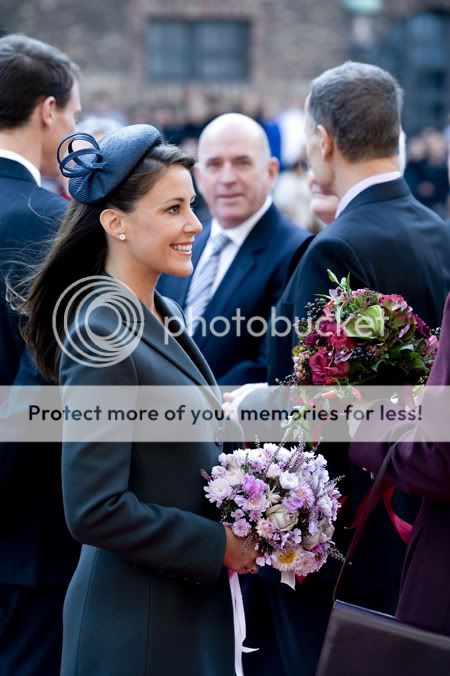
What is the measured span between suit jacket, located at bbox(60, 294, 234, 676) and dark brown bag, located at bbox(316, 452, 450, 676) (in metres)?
0.35

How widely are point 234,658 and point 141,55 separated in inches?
808

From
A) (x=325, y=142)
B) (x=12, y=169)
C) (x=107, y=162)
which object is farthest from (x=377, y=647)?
(x=12, y=169)

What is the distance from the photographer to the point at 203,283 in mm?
5379

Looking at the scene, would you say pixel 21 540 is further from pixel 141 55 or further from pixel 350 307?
pixel 141 55

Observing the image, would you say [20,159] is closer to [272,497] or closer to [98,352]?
[98,352]

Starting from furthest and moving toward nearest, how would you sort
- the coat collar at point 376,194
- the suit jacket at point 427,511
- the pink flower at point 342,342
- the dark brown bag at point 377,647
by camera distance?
the coat collar at point 376,194
the pink flower at point 342,342
the suit jacket at point 427,511
the dark brown bag at point 377,647

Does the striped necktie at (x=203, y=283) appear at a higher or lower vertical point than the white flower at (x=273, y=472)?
lower

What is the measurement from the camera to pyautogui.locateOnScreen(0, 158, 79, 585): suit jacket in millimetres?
4016

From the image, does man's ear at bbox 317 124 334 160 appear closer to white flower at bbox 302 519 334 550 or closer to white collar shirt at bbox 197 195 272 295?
white collar shirt at bbox 197 195 272 295

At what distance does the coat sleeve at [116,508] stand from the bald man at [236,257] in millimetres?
2060

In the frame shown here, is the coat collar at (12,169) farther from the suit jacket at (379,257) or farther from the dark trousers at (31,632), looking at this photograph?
the dark trousers at (31,632)

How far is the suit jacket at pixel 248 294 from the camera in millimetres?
5074

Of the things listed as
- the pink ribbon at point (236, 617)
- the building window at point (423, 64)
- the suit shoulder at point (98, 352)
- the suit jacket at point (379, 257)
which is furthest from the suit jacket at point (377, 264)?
the building window at point (423, 64)

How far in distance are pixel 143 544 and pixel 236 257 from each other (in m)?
2.64
